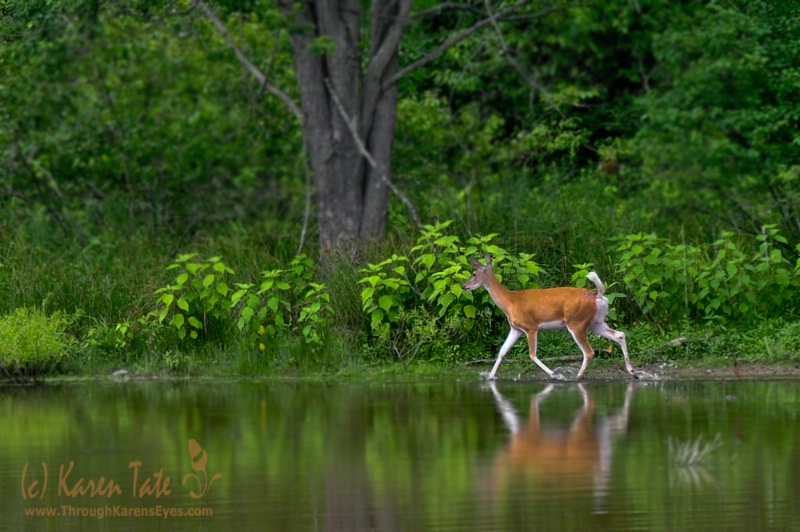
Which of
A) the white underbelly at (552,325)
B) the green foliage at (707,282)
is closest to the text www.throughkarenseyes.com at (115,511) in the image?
the white underbelly at (552,325)

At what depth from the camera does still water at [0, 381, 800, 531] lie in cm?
880

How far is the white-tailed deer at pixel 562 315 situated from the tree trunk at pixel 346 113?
5.11 m

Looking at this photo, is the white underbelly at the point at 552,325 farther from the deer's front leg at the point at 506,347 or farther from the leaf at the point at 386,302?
the leaf at the point at 386,302

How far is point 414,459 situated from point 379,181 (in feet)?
32.7

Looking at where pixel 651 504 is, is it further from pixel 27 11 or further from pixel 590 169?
pixel 590 169

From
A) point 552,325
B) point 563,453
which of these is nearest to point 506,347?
point 552,325

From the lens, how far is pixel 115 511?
9.34 metres

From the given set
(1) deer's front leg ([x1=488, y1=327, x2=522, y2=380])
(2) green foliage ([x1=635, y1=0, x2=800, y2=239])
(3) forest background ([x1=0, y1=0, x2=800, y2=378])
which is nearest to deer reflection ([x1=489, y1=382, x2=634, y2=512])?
(1) deer's front leg ([x1=488, y1=327, x2=522, y2=380])

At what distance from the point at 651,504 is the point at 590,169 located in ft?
57.2

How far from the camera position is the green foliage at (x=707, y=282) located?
643 inches

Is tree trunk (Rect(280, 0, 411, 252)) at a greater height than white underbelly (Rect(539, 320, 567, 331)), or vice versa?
tree trunk (Rect(280, 0, 411, 252))

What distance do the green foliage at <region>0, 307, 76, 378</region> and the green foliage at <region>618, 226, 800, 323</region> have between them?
6755mm

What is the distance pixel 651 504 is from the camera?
8.84 metres

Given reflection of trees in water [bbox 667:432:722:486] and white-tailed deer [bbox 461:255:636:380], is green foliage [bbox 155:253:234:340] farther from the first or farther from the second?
reflection of trees in water [bbox 667:432:722:486]
